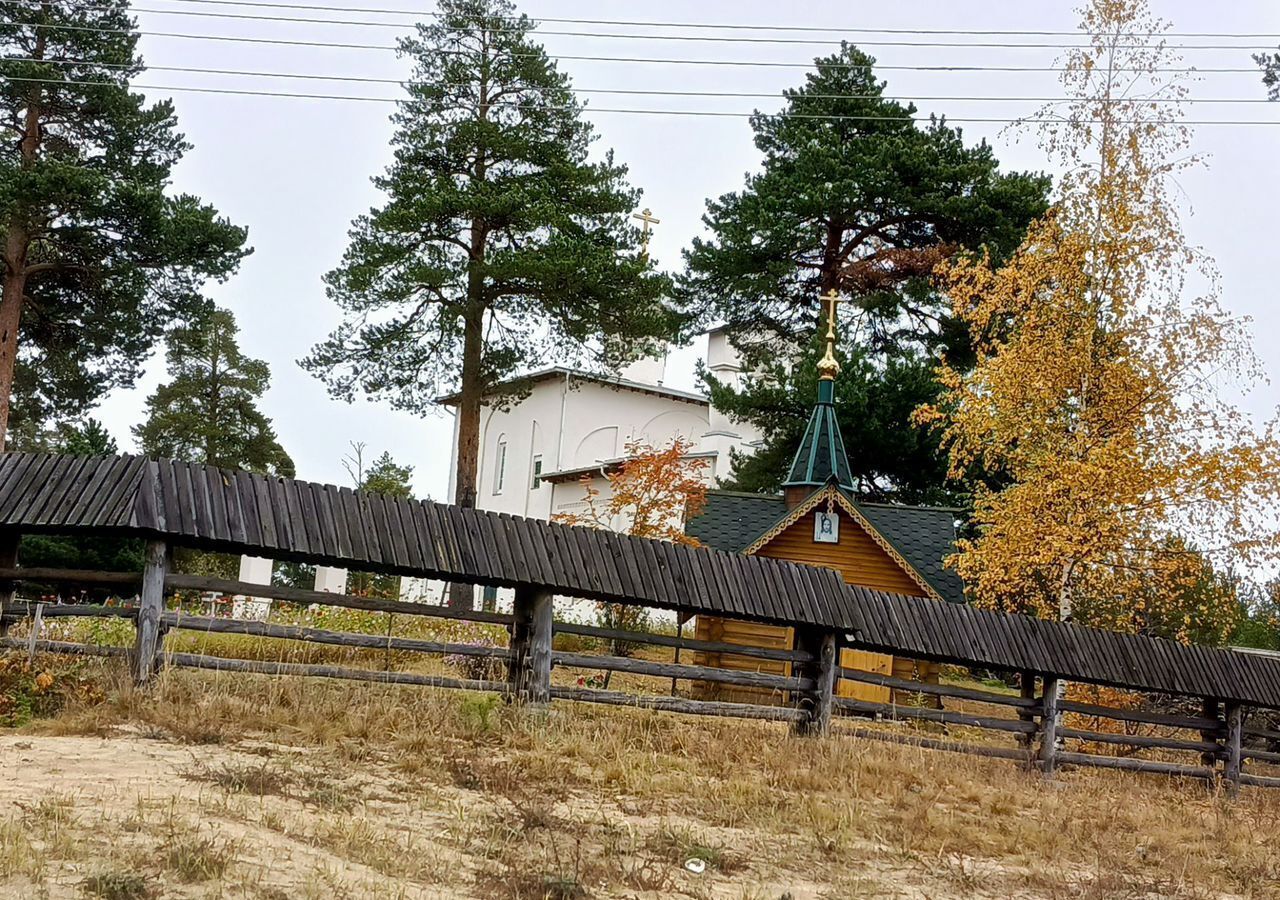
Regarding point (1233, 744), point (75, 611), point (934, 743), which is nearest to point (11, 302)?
point (75, 611)

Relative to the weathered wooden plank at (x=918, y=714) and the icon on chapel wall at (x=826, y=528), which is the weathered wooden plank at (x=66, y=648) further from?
the icon on chapel wall at (x=826, y=528)

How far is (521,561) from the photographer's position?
12938 millimetres

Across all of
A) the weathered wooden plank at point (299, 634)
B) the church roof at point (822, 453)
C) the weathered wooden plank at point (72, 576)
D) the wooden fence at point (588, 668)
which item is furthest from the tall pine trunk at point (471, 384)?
the weathered wooden plank at point (72, 576)

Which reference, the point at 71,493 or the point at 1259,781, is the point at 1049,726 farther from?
the point at 71,493

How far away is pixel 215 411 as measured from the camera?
46.7 meters

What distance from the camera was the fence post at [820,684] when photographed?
1460cm

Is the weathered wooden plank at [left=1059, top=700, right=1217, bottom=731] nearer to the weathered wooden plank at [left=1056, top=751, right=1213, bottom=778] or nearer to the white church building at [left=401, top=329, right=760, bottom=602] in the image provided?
the weathered wooden plank at [left=1056, top=751, right=1213, bottom=778]

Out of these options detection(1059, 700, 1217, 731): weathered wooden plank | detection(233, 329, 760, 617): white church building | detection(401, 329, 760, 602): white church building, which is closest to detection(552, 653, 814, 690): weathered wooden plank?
detection(1059, 700, 1217, 731): weathered wooden plank

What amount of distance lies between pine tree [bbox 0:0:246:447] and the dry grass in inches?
721

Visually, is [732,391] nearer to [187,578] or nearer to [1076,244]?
[1076,244]

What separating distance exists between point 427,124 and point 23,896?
22877 mm

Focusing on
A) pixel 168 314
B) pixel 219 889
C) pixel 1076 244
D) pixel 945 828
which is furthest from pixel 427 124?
pixel 219 889

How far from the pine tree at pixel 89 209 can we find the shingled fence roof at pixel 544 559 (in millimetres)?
16818

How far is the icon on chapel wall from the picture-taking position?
79.9ft
